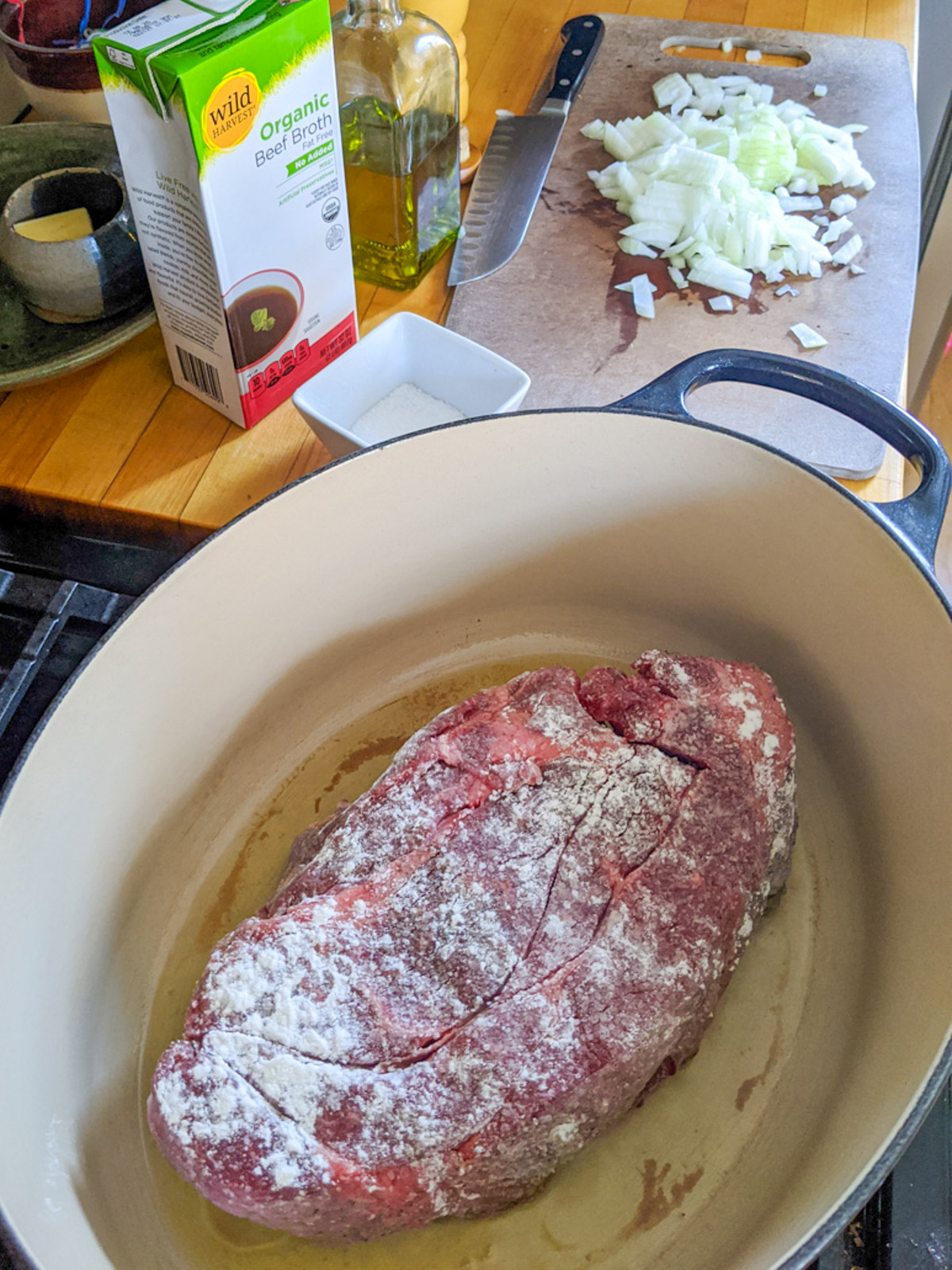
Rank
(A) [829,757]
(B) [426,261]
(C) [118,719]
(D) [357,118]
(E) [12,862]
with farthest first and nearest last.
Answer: (B) [426,261] → (D) [357,118] → (A) [829,757] → (C) [118,719] → (E) [12,862]

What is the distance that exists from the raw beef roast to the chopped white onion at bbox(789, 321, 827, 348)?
1.94ft

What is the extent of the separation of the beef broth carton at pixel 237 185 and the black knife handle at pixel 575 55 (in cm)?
66

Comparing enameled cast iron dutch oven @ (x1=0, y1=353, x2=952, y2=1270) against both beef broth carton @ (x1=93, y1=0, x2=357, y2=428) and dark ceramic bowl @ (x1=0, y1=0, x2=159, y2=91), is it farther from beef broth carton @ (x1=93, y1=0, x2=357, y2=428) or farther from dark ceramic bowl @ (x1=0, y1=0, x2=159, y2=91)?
dark ceramic bowl @ (x1=0, y1=0, x2=159, y2=91)

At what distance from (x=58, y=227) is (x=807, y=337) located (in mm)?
969

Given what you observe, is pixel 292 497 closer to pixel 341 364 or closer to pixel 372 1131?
pixel 341 364

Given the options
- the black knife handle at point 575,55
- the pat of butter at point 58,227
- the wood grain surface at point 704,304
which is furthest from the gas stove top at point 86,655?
the black knife handle at point 575,55

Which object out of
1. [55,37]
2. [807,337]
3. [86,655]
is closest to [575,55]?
[807,337]

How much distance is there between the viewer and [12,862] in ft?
2.63

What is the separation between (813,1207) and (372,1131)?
12.5 inches

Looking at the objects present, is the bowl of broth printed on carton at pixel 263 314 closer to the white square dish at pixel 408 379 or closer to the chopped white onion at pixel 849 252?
the white square dish at pixel 408 379

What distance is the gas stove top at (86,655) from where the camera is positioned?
792 millimetres

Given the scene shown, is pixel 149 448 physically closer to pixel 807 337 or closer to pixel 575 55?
pixel 807 337

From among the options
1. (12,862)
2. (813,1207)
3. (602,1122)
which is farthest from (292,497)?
(813,1207)

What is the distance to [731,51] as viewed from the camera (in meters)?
1.73
